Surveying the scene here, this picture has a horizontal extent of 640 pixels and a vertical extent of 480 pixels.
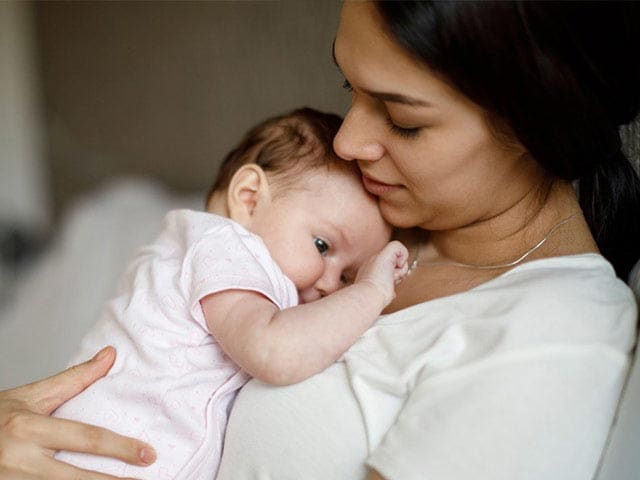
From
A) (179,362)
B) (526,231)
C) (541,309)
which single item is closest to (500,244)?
(526,231)

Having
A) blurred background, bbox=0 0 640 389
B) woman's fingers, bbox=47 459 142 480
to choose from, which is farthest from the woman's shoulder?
blurred background, bbox=0 0 640 389

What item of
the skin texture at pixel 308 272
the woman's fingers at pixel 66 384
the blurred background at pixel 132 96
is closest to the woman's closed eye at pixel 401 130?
the skin texture at pixel 308 272

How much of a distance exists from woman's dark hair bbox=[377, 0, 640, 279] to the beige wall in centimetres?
192

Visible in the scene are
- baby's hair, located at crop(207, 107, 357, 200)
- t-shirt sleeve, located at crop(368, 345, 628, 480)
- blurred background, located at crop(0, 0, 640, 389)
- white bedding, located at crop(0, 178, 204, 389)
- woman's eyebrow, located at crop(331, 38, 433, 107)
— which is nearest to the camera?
t-shirt sleeve, located at crop(368, 345, 628, 480)

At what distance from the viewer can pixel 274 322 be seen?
105cm

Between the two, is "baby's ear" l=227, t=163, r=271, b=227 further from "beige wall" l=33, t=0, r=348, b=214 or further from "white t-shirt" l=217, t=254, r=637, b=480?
"beige wall" l=33, t=0, r=348, b=214

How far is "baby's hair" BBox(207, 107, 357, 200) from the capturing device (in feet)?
4.33

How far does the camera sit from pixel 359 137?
3.74ft

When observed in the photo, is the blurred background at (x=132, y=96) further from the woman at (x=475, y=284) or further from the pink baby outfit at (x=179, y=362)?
the woman at (x=475, y=284)

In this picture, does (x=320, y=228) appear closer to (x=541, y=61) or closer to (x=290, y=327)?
(x=290, y=327)

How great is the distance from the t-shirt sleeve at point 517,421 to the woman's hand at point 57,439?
41 cm

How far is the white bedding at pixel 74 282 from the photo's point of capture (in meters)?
1.96

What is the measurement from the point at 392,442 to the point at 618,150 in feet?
1.89

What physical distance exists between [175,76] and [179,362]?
2176 mm
